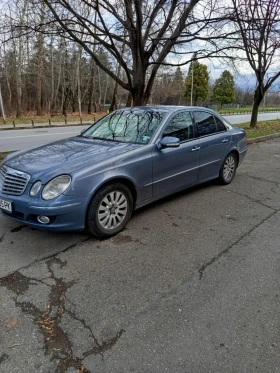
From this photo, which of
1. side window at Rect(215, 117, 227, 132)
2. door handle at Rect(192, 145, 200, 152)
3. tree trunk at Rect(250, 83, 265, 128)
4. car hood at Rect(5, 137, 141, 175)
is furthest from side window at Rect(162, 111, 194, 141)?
tree trunk at Rect(250, 83, 265, 128)

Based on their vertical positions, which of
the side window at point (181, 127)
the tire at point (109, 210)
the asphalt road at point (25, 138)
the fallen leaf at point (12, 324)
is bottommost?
the fallen leaf at point (12, 324)

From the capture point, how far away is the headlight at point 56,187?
116 inches

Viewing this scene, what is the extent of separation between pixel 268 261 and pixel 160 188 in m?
1.69

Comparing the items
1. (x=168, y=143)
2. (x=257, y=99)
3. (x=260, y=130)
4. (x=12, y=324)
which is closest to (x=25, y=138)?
(x=168, y=143)

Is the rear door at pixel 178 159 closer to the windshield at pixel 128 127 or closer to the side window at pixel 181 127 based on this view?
the side window at pixel 181 127

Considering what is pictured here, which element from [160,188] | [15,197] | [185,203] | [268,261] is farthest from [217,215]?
[15,197]

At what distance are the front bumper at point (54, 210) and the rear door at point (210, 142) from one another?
242cm

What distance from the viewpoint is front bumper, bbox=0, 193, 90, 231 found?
2.92m

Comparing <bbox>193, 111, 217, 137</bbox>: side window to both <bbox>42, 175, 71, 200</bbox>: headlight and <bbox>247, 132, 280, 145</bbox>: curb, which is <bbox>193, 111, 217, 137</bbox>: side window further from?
<bbox>247, 132, 280, 145</bbox>: curb

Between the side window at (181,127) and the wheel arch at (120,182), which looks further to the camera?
the side window at (181,127)

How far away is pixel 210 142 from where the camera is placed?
4.81 meters

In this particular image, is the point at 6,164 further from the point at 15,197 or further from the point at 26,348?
the point at 26,348

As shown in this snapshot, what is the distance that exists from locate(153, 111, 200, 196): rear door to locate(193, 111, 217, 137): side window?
18cm

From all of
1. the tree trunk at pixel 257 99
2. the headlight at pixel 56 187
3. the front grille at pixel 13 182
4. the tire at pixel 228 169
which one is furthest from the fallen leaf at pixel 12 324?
the tree trunk at pixel 257 99
